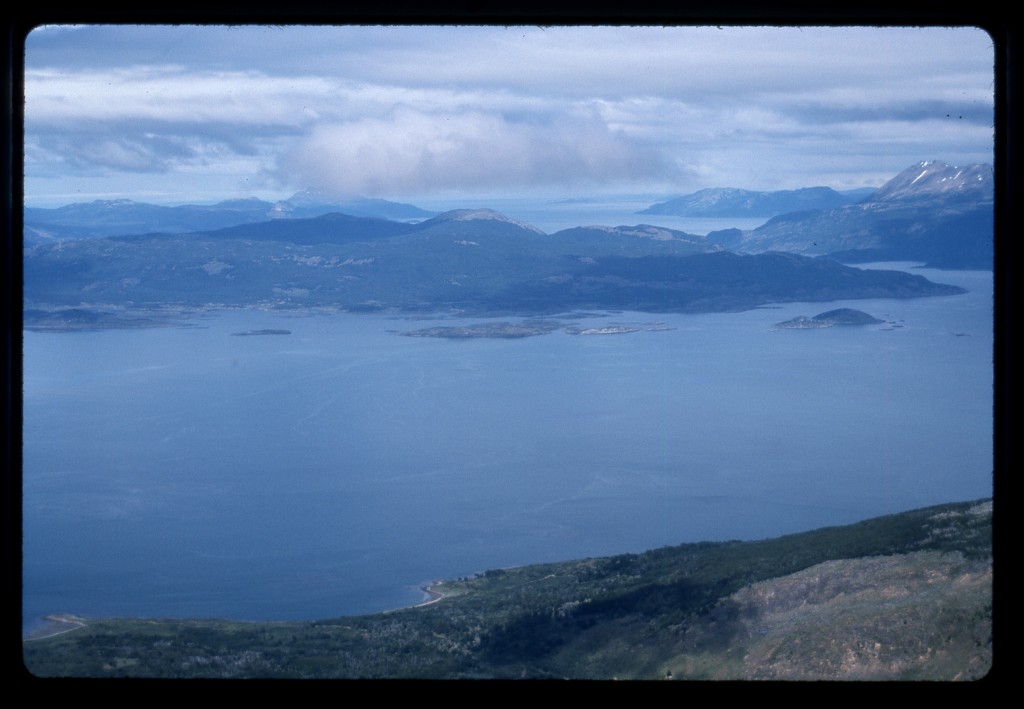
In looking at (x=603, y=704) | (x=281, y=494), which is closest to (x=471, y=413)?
(x=281, y=494)

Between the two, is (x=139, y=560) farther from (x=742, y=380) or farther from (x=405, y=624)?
(x=742, y=380)

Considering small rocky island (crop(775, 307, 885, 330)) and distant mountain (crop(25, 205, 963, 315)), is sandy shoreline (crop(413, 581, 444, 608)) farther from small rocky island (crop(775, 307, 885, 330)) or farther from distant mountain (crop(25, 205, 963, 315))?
distant mountain (crop(25, 205, 963, 315))

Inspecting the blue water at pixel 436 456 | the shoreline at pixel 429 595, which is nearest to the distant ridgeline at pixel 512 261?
the blue water at pixel 436 456

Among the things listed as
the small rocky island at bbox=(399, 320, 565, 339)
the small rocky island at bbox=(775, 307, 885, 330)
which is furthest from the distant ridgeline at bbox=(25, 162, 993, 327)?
the small rocky island at bbox=(775, 307, 885, 330)

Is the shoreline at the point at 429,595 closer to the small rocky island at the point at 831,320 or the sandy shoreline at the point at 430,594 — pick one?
the sandy shoreline at the point at 430,594

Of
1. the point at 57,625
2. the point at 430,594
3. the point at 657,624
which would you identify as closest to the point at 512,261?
the point at 430,594

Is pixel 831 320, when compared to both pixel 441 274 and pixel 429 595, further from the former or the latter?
pixel 429 595
